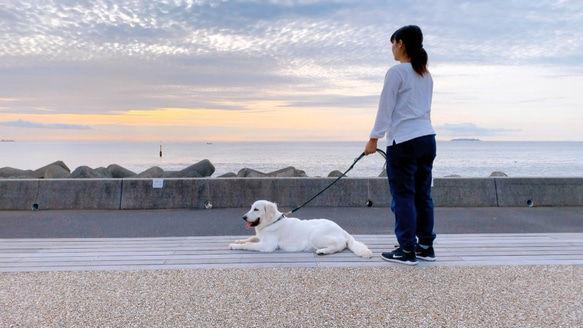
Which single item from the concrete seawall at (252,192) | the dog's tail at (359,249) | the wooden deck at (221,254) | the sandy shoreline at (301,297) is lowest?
the sandy shoreline at (301,297)

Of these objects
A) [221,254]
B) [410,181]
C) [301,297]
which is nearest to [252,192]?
[221,254]

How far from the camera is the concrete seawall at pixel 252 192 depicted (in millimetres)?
8961

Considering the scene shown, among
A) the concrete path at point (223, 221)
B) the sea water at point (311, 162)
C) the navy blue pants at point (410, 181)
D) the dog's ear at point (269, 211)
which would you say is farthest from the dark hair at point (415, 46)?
the sea water at point (311, 162)

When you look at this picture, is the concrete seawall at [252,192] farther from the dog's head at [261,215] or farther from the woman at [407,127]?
the woman at [407,127]

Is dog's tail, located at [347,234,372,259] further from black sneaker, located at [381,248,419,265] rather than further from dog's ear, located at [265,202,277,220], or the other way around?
dog's ear, located at [265,202,277,220]

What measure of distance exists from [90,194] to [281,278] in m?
6.17

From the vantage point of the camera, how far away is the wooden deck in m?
4.63

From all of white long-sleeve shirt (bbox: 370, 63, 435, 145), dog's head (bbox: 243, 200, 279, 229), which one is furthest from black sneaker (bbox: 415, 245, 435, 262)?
dog's head (bbox: 243, 200, 279, 229)

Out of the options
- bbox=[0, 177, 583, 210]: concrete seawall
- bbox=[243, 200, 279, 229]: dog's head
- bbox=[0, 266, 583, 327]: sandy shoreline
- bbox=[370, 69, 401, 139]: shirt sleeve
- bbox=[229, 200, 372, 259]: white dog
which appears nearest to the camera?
bbox=[0, 266, 583, 327]: sandy shoreline

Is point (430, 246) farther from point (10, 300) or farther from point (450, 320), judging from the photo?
point (10, 300)

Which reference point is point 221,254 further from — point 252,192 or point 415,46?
point 252,192

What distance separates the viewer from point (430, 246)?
4.76 metres

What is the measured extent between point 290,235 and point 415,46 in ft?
8.13

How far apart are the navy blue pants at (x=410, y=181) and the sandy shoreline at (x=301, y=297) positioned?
0.39 m
